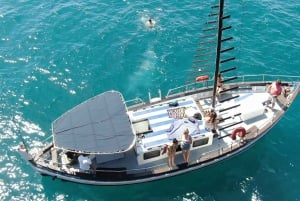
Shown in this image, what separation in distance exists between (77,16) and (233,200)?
26276 mm

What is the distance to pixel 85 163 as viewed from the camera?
25.8 m

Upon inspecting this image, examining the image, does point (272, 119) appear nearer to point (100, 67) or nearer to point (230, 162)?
point (230, 162)

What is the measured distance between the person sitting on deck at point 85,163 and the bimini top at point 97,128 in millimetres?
1326

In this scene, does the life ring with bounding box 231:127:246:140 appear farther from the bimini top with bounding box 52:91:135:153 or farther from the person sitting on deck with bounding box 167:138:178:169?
the bimini top with bounding box 52:91:135:153

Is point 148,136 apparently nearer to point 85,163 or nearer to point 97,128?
point 97,128

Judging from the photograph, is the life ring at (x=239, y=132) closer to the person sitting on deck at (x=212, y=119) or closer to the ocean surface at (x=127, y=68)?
the person sitting on deck at (x=212, y=119)

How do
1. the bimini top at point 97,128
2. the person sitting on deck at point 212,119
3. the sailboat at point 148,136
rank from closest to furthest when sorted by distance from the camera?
the bimini top at point 97,128 → the sailboat at point 148,136 → the person sitting on deck at point 212,119

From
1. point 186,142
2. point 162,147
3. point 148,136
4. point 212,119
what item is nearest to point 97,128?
point 148,136

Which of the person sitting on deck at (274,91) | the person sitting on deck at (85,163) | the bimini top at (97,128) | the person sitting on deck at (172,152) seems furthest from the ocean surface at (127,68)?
the bimini top at (97,128)

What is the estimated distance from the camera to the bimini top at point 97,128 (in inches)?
983

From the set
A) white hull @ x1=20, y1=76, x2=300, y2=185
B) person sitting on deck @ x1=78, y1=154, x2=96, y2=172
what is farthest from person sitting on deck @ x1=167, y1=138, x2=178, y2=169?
person sitting on deck @ x1=78, y1=154, x2=96, y2=172

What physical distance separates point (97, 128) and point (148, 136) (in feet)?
11.7

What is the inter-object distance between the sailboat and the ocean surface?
1.85 metres

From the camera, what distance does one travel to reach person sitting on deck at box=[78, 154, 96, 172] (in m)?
25.8
